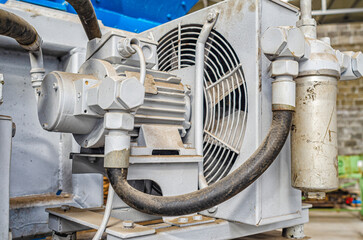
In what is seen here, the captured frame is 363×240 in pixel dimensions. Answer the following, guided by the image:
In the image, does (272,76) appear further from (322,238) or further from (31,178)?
(322,238)

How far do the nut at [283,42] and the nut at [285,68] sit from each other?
0.01 m

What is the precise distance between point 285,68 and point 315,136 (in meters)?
0.17

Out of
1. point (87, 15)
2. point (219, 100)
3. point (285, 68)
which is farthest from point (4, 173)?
point (285, 68)

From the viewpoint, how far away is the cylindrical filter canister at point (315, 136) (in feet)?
2.51

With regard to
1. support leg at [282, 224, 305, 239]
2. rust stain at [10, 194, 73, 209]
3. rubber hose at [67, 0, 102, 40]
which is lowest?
support leg at [282, 224, 305, 239]

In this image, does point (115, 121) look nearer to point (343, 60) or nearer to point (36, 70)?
point (36, 70)

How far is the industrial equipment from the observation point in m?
0.70

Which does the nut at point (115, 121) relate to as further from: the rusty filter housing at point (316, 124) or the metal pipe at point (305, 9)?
the metal pipe at point (305, 9)

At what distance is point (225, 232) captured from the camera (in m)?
0.84

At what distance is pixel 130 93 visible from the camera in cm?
67

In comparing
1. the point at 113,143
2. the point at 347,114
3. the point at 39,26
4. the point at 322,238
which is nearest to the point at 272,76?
the point at 113,143

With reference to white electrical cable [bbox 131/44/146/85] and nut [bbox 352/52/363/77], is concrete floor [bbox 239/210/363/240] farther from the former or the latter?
white electrical cable [bbox 131/44/146/85]

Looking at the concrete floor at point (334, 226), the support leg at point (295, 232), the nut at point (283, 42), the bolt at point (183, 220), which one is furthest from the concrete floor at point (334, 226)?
the nut at point (283, 42)

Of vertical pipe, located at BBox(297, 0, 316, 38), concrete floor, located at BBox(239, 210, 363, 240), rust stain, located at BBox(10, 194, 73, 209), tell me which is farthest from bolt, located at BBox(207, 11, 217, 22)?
concrete floor, located at BBox(239, 210, 363, 240)
